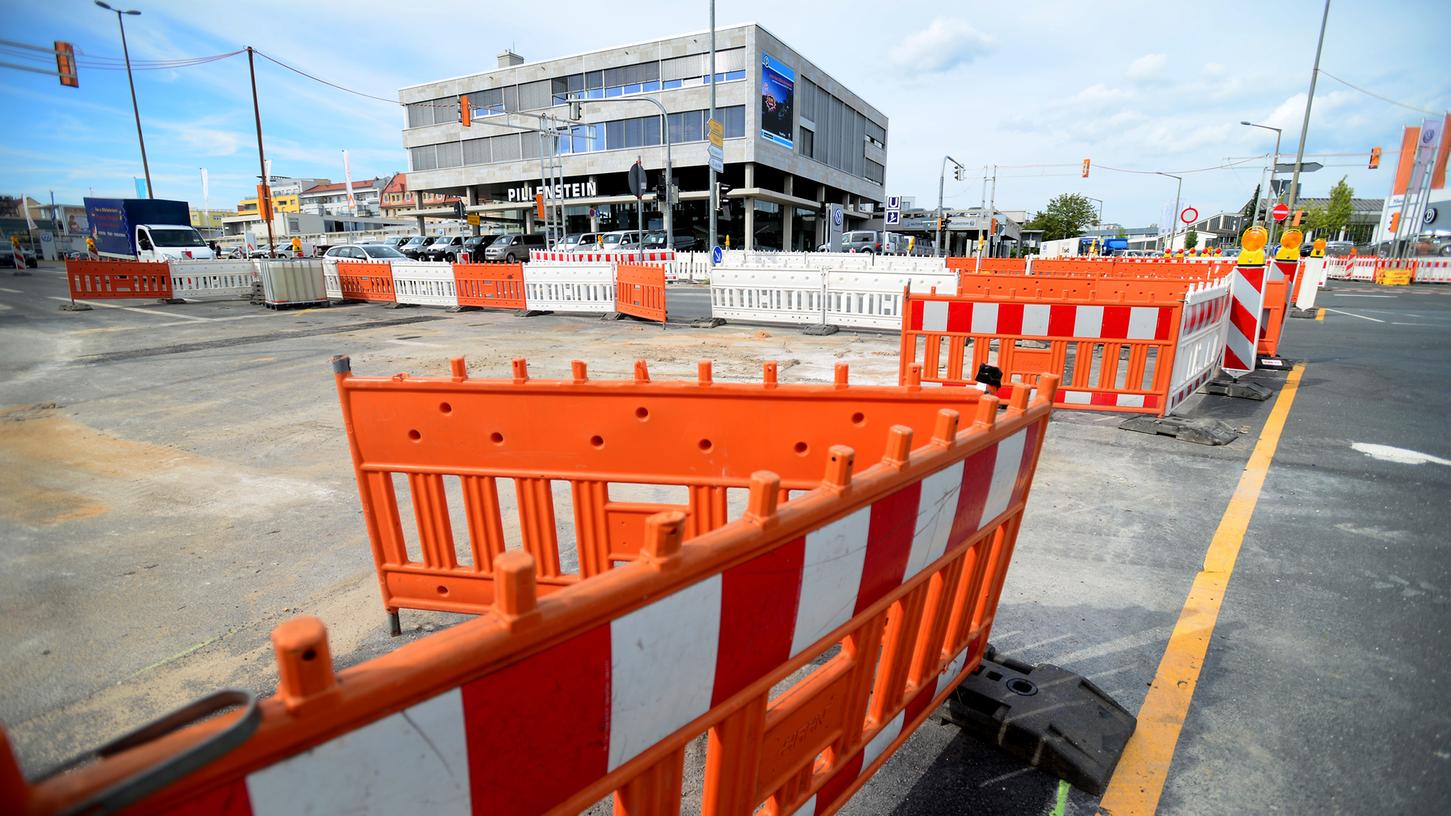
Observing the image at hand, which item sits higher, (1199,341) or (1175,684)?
(1199,341)

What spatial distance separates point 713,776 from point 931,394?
1.64 m

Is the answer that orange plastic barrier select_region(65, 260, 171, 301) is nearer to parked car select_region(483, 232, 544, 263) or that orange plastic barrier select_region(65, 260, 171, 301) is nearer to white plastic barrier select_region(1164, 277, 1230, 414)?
parked car select_region(483, 232, 544, 263)

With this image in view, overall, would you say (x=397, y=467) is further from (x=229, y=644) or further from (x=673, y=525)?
(x=673, y=525)

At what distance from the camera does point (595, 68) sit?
2064 inches

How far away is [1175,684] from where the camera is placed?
2727 millimetres

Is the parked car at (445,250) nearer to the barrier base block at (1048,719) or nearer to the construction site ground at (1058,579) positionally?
the construction site ground at (1058,579)

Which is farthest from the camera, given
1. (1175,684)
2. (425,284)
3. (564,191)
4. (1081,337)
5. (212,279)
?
(564,191)

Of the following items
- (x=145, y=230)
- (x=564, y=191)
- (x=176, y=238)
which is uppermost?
(x=564, y=191)

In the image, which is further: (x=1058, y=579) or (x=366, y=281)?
(x=366, y=281)

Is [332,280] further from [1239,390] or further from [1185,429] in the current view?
[1239,390]

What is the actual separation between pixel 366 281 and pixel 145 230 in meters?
15.1

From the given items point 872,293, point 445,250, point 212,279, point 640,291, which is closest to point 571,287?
point 640,291

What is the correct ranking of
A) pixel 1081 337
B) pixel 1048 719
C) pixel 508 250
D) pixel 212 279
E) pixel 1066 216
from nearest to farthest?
pixel 1048 719, pixel 1081 337, pixel 212 279, pixel 508 250, pixel 1066 216

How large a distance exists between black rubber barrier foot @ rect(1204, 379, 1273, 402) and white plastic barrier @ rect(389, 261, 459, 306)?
15.9m
